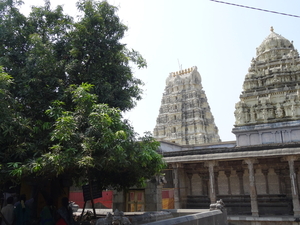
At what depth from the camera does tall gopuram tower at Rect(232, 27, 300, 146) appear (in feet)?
95.3

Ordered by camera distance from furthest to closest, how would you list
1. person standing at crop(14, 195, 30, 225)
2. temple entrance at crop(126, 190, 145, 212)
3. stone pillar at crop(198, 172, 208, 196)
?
stone pillar at crop(198, 172, 208, 196)
temple entrance at crop(126, 190, 145, 212)
person standing at crop(14, 195, 30, 225)

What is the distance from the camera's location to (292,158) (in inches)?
725

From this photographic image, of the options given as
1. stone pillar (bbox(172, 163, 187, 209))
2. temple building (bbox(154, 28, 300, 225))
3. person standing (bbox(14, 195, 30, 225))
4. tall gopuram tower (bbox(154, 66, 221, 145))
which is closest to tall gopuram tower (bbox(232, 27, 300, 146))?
temple building (bbox(154, 28, 300, 225))

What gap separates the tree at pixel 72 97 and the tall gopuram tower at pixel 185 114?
3728cm

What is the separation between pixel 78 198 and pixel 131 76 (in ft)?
39.4

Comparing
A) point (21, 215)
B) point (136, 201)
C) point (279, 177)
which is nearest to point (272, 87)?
point (279, 177)

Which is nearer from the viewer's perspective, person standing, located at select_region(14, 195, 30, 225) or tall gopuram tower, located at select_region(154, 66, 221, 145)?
person standing, located at select_region(14, 195, 30, 225)

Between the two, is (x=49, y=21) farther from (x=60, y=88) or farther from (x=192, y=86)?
(x=192, y=86)

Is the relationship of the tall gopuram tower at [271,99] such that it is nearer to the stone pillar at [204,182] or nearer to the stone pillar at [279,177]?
the stone pillar at [279,177]

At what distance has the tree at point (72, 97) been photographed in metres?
7.66

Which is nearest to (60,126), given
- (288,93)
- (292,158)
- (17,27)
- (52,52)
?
(52,52)

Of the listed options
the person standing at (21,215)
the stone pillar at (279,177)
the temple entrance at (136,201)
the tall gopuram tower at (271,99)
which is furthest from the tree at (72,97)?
the tall gopuram tower at (271,99)

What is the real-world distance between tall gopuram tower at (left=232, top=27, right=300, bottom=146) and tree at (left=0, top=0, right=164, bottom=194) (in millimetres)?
22404

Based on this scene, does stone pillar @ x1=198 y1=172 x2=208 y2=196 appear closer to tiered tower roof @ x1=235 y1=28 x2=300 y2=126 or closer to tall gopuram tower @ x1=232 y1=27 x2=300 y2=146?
tall gopuram tower @ x1=232 y1=27 x2=300 y2=146
